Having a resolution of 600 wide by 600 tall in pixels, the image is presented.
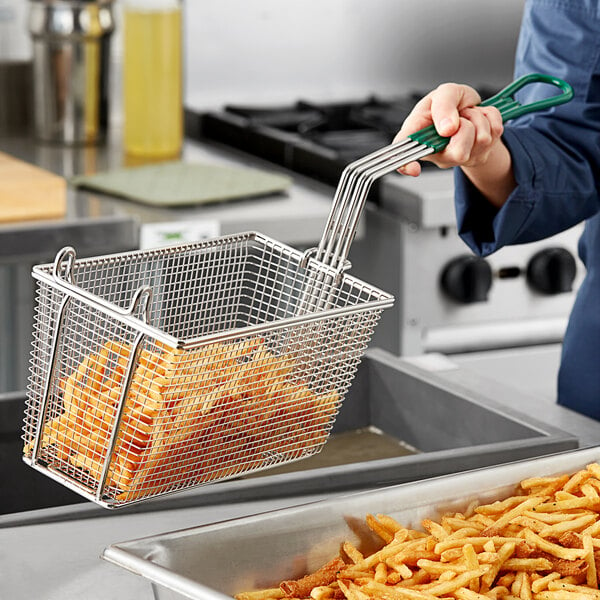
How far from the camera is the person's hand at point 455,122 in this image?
113cm

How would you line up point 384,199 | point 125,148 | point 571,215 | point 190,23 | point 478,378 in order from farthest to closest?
1. point 190,23
2. point 125,148
3. point 384,199
4. point 478,378
5. point 571,215

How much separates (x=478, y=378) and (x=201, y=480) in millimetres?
655

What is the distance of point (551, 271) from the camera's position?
250 centimetres

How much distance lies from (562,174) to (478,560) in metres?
0.61

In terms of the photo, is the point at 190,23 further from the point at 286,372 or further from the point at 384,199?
the point at 286,372

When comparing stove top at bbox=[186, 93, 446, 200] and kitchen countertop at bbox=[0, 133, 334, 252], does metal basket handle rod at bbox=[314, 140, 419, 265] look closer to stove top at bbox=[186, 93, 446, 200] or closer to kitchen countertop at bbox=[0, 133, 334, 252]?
kitchen countertop at bbox=[0, 133, 334, 252]

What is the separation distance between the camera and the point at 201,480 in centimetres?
101

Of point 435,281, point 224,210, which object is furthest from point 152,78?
point 435,281

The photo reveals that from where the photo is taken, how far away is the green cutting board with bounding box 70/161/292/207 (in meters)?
2.30

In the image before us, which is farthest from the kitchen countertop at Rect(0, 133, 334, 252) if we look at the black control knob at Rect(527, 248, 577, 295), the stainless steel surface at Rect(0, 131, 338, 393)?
the black control knob at Rect(527, 248, 577, 295)

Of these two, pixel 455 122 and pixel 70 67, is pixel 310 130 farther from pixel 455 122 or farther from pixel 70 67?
pixel 455 122

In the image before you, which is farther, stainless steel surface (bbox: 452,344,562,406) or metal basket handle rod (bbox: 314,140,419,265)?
stainless steel surface (bbox: 452,344,562,406)

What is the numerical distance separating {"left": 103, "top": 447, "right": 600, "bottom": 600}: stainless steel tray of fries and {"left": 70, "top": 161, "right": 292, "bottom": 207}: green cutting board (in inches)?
53.8

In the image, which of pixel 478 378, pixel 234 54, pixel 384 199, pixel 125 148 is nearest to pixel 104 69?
pixel 125 148
